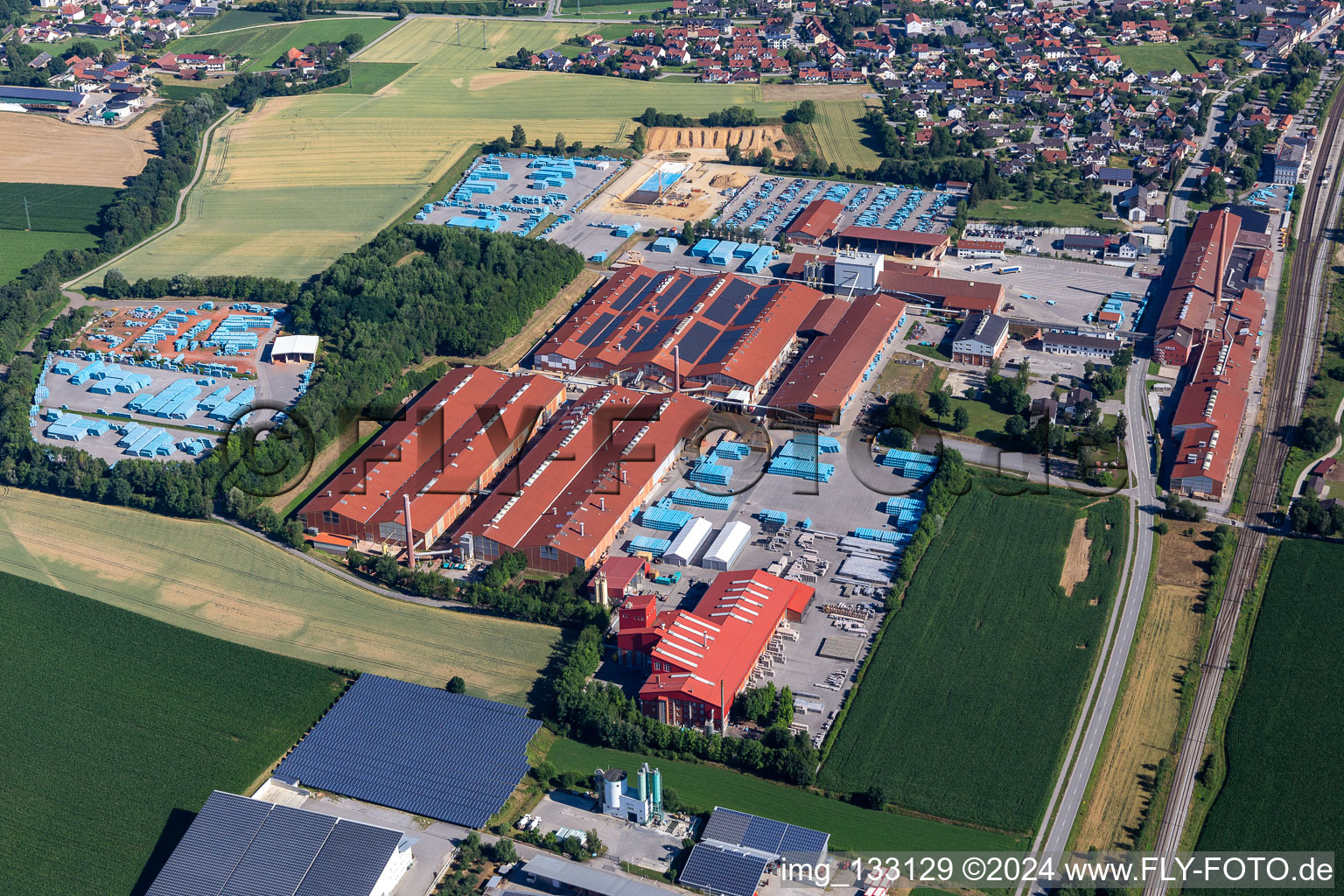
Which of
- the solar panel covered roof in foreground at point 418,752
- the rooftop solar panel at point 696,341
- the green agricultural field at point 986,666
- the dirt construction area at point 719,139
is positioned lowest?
the green agricultural field at point 986,666

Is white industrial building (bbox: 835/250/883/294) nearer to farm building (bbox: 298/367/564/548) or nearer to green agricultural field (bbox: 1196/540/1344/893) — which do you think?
farm building (bbox: 298/367/564/548)

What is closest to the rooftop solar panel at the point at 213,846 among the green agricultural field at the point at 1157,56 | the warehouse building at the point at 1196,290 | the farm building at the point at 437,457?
the farm building at the point at 437,457

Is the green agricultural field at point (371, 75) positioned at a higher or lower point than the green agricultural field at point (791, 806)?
higher

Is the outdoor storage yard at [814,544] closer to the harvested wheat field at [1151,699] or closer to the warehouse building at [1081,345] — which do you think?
the harvested wheat field at [1151,699]

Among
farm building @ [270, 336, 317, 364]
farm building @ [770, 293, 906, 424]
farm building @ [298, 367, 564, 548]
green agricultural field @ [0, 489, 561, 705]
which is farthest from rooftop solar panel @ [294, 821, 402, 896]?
farm building @ [270, 336, 317, 364]

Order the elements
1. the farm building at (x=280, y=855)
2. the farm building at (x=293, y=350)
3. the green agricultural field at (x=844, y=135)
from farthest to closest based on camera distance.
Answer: the green agricultural field at (x=844, y=135), the farm building at (x=293, y=350), the farm building at (x=280, y=855)

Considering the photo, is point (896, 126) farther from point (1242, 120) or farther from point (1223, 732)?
point (1223, 732)
